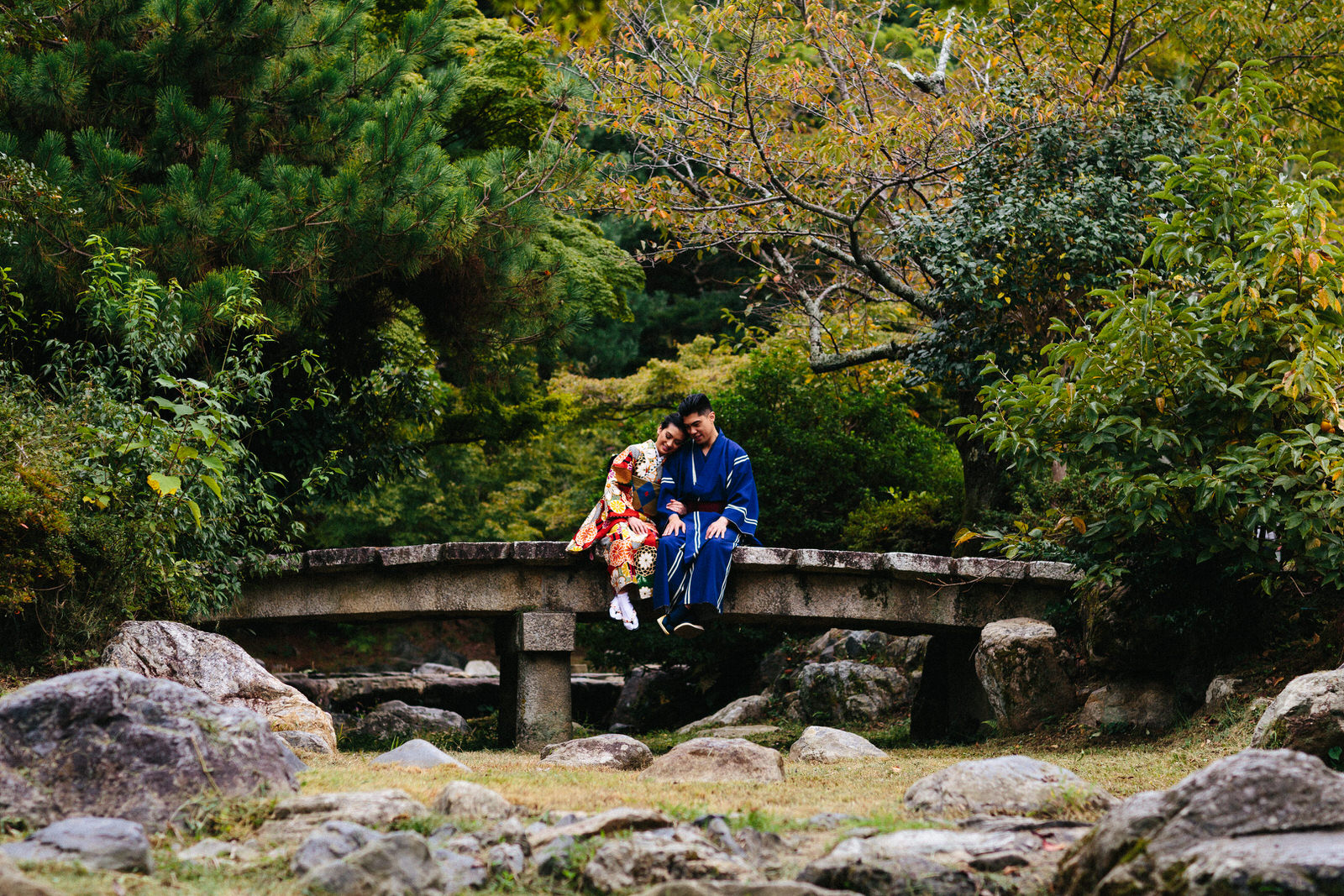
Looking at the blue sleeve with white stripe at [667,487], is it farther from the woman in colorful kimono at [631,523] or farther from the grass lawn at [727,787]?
the grass lawn at [727,787]

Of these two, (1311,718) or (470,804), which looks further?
(1311,718)

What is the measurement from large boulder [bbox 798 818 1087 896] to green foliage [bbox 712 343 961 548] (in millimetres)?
7230

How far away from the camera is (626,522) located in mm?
7496

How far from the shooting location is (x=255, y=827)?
Answer: 11.9ft

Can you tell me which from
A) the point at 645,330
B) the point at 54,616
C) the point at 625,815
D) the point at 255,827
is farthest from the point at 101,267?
the point at 645,330

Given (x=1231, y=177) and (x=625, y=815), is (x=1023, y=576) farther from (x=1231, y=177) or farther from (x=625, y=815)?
(x=625, y=815)

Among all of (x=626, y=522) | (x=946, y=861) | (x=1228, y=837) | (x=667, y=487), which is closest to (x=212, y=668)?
(x=626, y=522)

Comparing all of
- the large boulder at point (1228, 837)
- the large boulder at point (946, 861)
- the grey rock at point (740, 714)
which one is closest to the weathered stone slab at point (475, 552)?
the grey rock at point (740, 714)

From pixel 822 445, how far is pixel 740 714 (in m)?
2.69

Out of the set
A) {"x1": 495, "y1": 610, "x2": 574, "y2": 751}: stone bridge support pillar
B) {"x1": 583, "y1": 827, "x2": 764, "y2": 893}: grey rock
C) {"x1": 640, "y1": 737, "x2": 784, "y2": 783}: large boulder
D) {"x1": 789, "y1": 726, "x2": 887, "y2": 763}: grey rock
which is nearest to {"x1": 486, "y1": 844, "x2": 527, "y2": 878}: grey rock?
{"x1": 583, "y1": 827, "x2": 764, "y2": 893}: grey rock

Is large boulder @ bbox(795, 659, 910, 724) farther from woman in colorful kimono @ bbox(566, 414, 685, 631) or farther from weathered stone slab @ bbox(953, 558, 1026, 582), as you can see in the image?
woman in colorful kimono @ bbox(566, 414, 685, 631)

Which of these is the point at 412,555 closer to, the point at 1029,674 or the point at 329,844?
the point at 1029,674

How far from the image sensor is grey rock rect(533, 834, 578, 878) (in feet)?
10.7

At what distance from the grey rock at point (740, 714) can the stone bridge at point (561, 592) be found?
9.18ft
